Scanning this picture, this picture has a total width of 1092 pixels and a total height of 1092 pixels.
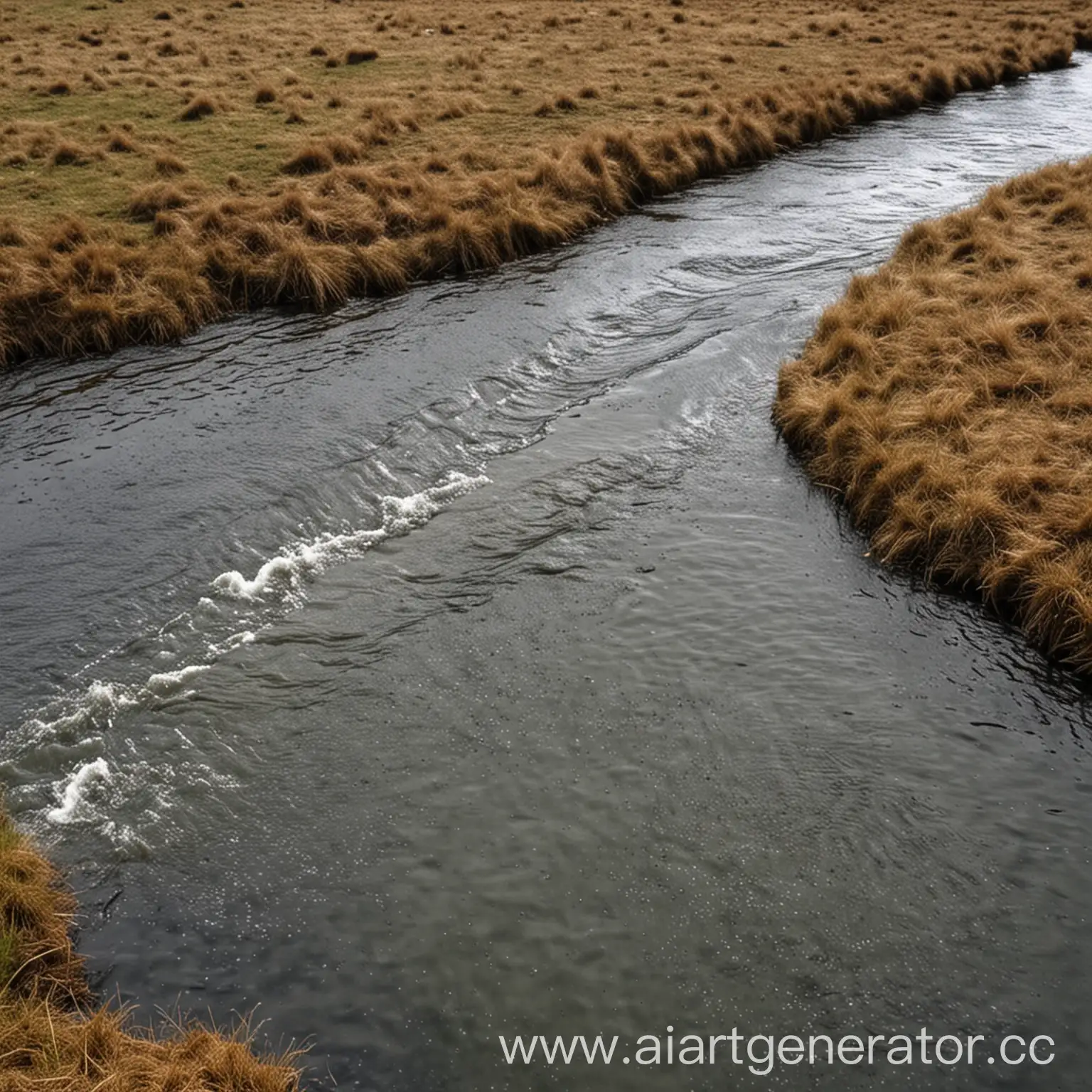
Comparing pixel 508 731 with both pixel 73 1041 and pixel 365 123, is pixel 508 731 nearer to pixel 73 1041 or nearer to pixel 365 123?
pixel 73 1041

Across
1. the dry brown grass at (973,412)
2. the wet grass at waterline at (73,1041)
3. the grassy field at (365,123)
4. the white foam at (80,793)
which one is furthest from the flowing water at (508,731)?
the grassy field at (365,123)

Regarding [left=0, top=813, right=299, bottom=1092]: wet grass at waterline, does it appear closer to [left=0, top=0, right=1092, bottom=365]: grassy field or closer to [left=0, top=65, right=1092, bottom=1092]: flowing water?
[left=0, top=65, right=1092, bottom=1092]: flowing water

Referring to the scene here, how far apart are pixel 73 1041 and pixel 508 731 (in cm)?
390

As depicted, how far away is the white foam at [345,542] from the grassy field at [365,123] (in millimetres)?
6283

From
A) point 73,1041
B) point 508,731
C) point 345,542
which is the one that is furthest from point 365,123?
point 73,1041

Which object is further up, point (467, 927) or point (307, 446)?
point (307, 446)

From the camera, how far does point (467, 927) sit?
715 cm

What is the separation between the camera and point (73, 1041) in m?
6.05

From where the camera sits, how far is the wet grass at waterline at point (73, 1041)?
5855 millimetres

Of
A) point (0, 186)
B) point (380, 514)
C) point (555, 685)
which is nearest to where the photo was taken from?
point (555, 685)

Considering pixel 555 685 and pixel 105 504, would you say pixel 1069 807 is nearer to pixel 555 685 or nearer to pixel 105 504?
pixel 555 685

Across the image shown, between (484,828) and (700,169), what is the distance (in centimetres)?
1995

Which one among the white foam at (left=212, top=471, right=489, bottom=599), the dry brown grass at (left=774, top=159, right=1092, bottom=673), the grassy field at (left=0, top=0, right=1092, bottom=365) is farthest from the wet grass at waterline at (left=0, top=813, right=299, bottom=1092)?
the grassy field at (left=0, top=0, right=1092, bottom=365)

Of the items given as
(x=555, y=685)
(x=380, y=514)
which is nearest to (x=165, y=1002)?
(x=555, y=685)
